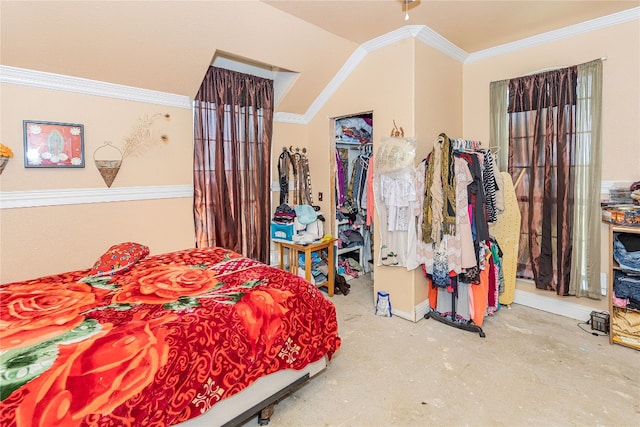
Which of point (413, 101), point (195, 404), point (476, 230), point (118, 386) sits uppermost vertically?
point (413, 101)

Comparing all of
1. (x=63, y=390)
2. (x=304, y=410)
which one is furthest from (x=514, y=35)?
(x=63, y=390)

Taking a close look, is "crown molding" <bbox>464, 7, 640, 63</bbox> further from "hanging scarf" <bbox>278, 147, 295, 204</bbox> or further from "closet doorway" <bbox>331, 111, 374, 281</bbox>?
"hanging scarf" <bbox>278, 147, 295, 204</bbox>

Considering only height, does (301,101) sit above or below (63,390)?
above

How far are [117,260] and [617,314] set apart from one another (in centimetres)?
376

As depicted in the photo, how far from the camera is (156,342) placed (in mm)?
1393

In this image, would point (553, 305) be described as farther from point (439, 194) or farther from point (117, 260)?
point (117, 260)

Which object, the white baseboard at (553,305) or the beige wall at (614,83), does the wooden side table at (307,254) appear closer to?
the white baseboard at (553,305)

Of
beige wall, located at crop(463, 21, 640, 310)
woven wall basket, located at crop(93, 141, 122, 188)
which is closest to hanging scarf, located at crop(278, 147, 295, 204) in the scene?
woven wall basket, located at crop(93, 141, 122, 188)

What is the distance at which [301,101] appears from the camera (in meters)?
3.88

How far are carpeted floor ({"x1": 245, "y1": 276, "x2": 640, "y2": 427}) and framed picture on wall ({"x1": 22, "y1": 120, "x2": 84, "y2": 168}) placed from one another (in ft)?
7.89

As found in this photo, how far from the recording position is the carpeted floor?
186 centimetres

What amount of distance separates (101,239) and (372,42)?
10.1ft

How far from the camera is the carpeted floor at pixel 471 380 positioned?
186cm

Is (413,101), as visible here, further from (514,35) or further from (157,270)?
(157,270)
